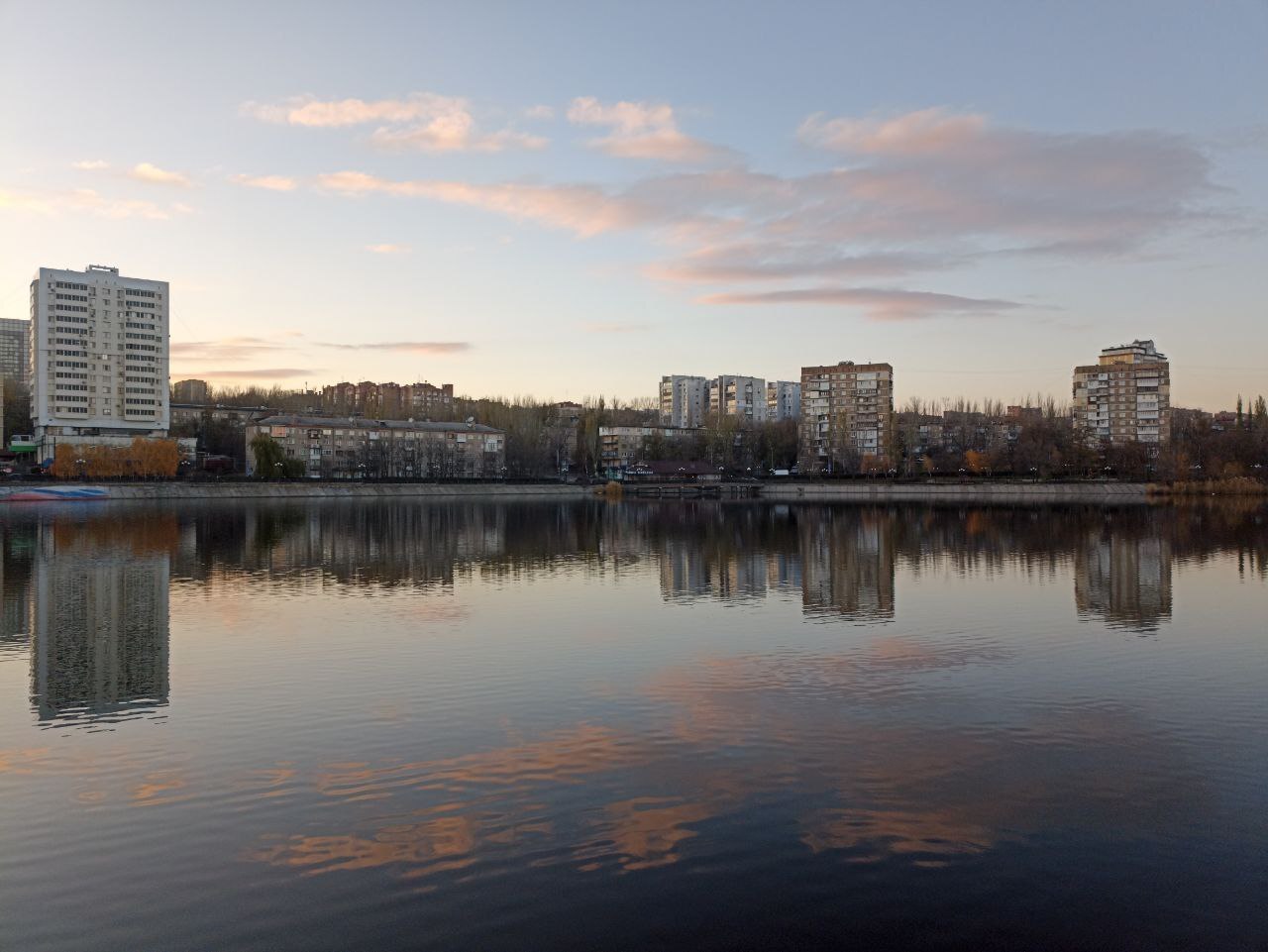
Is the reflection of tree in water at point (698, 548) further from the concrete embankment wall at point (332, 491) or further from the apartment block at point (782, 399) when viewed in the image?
the apartment block at point (782, 399)

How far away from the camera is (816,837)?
8.62 metres

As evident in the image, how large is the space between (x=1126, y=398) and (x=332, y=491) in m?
Result: 108

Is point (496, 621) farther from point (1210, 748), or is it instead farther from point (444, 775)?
point (1210, 748)

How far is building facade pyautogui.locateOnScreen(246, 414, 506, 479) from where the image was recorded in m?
112

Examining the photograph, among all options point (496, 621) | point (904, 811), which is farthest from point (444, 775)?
point (496, 621)

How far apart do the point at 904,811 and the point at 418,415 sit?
147462 millimetres

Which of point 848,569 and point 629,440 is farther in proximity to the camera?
point 629,440

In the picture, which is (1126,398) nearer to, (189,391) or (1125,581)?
(1125,581)

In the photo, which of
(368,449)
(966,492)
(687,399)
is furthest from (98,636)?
(687,399)

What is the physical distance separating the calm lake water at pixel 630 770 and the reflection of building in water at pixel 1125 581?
0.29 m

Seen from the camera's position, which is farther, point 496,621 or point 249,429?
point 249,429

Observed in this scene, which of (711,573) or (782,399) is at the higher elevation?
(782,399)

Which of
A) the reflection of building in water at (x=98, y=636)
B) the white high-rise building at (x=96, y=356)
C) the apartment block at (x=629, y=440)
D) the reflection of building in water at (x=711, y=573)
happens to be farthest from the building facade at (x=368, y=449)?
the reflection of building in water at (x=98, y=636)

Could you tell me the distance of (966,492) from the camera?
96.9m
